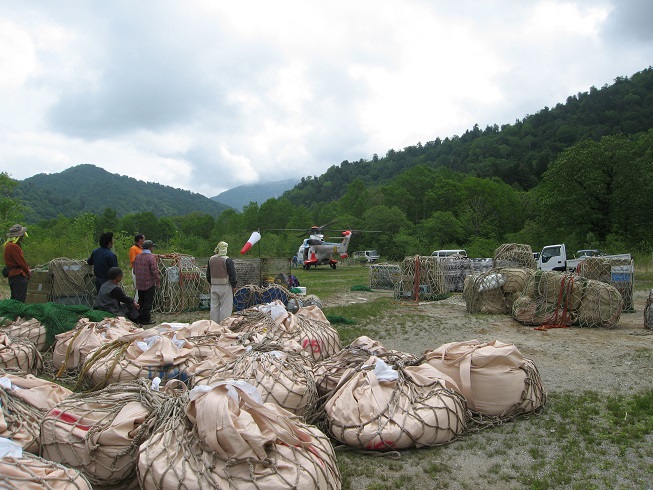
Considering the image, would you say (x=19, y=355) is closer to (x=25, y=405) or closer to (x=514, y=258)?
(x=25, y=405)

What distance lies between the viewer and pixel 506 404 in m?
4.42

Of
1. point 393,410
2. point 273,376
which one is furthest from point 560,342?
point 273,376

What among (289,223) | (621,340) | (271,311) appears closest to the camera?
(271,311)

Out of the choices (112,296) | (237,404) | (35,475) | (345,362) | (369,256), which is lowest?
(369,256)

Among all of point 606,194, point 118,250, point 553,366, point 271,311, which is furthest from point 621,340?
point 606,194

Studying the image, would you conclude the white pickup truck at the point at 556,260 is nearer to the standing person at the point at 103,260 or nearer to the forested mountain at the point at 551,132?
the standing person at the point at 103,260

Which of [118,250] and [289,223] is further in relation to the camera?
[289,223]

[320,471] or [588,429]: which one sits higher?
[320,471]

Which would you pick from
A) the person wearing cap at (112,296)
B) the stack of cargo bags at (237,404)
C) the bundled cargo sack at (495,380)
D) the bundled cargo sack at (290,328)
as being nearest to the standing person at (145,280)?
the person wearing cap at (112,296)

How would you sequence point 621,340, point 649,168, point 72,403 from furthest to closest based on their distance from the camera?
point 649,168, point 621,340, point 72,403

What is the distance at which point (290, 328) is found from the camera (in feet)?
19.1

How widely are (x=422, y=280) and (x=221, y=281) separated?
850cm

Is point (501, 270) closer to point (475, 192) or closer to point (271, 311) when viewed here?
point (271, 311)

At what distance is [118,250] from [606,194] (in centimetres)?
2846
